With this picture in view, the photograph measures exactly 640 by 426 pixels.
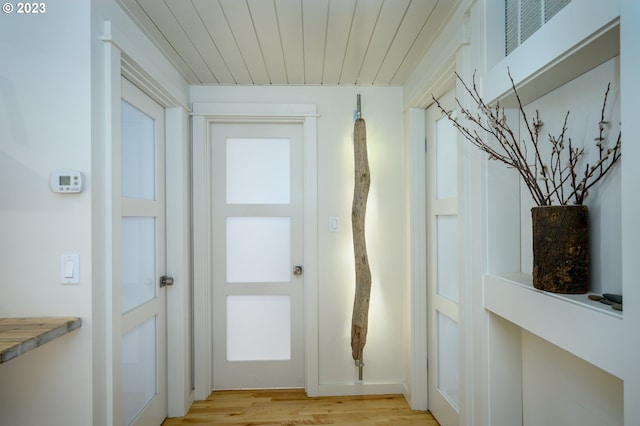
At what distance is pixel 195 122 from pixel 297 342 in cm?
181

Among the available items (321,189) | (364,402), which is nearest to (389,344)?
(364,402)

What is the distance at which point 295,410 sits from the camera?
7.09 ft

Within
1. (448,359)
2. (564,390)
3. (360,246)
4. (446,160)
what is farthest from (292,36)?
(448,359)

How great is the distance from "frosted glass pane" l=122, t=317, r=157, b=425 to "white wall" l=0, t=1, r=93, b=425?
1.20ft

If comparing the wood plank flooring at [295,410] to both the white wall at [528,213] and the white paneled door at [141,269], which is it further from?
the white wall at [528,213]

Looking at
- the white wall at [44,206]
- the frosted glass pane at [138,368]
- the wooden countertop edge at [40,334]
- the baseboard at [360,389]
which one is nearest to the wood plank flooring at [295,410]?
the baseboard at [360,389]

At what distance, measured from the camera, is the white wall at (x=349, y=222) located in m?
2.37

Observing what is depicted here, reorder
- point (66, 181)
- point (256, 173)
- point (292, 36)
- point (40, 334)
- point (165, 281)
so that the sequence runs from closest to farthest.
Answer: point (40, 334) < point (66, 181) < point (292, 36) < point (165, 281) < point (256, 173)

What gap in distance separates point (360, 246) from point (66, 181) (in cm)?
165

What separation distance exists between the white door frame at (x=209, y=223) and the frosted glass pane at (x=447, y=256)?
2.81 feet

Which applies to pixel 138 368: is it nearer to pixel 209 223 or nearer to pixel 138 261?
pixel 138 261

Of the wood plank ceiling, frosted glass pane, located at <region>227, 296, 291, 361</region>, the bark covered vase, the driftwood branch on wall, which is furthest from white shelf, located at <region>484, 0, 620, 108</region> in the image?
frosted glass pane, located at <region>227, 296, 291, 361</region>

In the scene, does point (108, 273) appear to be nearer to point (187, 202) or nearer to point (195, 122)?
point (187, 202)

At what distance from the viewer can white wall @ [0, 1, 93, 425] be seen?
4.17 ft
